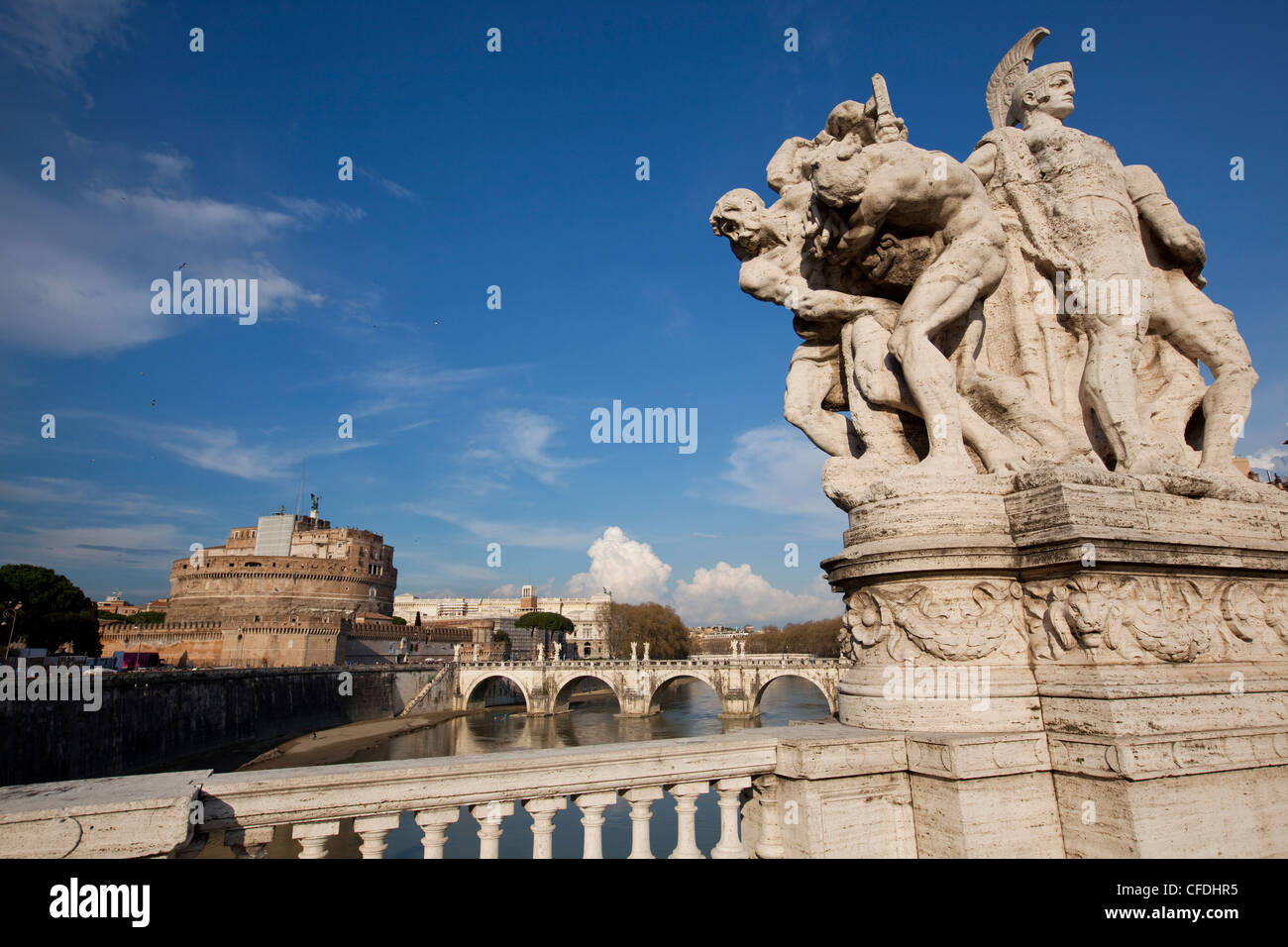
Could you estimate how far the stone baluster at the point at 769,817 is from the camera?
142 inches

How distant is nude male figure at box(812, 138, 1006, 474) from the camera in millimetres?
4551

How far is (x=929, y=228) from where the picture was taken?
488 cm

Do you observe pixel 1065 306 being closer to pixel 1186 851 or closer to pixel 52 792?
pixel 1186 851

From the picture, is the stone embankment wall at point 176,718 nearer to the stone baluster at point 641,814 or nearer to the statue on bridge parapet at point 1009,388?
the stone baluster at point 641,814

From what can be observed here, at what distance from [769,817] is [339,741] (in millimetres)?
44510

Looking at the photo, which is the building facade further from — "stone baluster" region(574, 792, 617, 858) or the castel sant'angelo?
"stone baluster" region(574, 792, 617, 858)

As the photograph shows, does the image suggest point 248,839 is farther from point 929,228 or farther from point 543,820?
point 929,228

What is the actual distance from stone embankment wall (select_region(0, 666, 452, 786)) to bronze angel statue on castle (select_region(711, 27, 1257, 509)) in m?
29.2

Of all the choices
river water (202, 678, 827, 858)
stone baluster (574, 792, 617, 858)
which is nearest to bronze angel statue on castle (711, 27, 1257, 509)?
stone baluster (574, 792, 617, 858)

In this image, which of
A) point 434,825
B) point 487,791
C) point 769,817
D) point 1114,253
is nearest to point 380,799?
point 434,825

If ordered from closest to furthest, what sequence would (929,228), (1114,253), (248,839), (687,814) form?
(248,839), (687,814), (929,228), (1114,253)

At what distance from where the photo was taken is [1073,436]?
15.5ft
